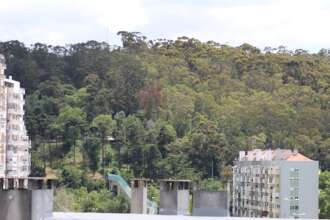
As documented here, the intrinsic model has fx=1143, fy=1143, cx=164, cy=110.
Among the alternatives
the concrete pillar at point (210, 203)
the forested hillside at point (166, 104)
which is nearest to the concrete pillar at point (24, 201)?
the concrete pillar at point (210, 203)

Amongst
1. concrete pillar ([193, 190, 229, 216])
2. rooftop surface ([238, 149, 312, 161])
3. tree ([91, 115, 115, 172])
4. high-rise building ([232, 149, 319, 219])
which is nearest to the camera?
concrete pillar ([193, 190, 229, 216])

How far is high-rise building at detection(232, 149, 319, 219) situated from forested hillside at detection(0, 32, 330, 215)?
5.53 m

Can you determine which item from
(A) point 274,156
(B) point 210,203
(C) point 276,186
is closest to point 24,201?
(B) point 210,203

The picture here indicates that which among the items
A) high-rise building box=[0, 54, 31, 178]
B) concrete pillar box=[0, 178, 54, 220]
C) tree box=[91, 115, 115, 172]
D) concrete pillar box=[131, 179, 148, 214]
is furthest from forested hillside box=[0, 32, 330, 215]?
concrete pillar box=[0, 178, 54, 220]

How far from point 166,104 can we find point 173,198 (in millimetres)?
64350

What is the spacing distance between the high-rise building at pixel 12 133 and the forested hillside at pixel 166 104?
220 inches

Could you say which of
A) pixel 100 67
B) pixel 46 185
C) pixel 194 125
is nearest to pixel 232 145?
pixel 194 125

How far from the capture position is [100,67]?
81.6 metres

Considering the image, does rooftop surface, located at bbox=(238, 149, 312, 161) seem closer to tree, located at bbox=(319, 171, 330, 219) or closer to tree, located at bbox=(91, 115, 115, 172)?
tree, located at bbox=(319, 171, 330, 219)

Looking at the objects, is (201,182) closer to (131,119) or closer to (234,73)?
(131,119)

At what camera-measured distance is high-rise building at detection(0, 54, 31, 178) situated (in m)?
53.7

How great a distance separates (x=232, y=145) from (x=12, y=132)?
17400 millimetres

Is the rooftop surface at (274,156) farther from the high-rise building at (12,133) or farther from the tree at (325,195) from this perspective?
the high-rise building at (12,133)

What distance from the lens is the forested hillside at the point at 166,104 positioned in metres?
66.7
